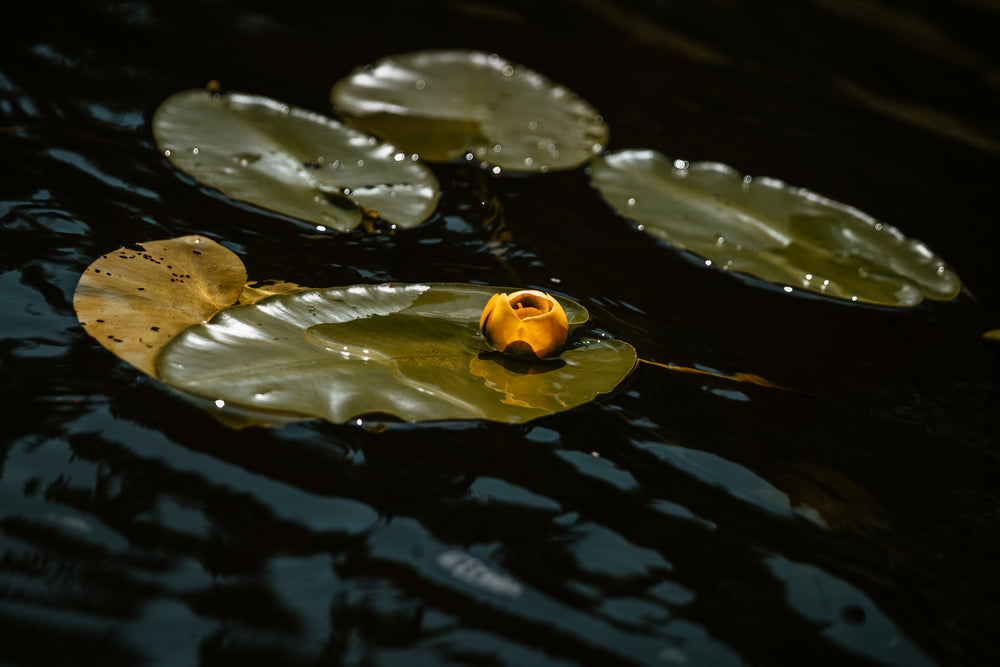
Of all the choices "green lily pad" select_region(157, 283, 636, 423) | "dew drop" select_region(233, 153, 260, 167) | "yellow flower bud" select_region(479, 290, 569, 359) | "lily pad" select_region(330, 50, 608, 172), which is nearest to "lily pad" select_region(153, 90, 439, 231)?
"dew drop" select_region(233, 153, 260, 167)

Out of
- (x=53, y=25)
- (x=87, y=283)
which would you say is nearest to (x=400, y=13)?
(x=53, y=25)

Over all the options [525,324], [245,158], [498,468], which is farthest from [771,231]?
[245,158]

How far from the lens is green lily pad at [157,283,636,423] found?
43.2 inches

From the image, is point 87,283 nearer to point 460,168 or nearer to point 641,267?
point 460,168

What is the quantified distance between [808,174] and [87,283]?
6.11 ft

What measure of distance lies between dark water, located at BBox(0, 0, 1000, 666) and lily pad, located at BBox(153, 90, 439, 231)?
51 millimetres

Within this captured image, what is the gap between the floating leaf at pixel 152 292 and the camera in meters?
1.18

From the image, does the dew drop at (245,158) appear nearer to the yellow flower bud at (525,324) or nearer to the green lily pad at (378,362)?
the green lily pad at (378,362)

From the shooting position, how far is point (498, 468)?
3.80 ft

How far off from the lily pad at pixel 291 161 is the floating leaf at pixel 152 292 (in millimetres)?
260

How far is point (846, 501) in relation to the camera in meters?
1.21

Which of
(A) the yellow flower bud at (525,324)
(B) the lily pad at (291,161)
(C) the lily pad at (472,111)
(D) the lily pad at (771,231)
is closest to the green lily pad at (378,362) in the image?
(A) the yellow flower bud at (525,324)

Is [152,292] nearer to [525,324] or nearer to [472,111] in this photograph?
[525,324]

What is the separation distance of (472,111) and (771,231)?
860 millimetres
